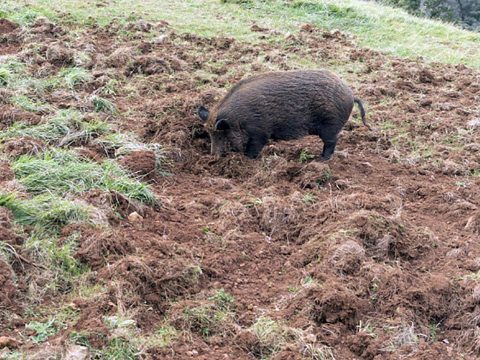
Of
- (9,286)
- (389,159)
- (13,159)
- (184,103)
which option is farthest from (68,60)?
(9,286)

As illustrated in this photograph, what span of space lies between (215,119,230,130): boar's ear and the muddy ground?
34cm

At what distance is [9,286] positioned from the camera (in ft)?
12.9

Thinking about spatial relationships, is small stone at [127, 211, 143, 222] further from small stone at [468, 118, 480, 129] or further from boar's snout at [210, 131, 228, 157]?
small stone at [468, 118, 480, 129]

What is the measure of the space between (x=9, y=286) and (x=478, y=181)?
4.96 metres

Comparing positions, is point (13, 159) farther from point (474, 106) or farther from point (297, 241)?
point (474, 106)

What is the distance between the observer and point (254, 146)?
693 centimetres

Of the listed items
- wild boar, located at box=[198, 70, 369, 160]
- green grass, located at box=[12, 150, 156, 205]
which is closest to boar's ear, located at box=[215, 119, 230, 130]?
wild boar, located at box=[198, 70, 369, 160]

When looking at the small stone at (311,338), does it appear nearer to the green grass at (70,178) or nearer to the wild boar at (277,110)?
the green grass at (70,178)

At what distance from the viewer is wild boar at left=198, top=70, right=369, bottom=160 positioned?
6789 millimetres

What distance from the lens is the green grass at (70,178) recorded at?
520cm

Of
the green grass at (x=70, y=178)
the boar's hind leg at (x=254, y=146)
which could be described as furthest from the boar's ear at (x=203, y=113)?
the green grass at (x=70, y=178)

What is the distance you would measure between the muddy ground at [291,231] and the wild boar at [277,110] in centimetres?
26

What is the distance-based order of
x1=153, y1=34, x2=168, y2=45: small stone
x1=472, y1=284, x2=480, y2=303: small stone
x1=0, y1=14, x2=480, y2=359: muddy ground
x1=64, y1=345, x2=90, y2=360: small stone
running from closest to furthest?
x1=64, y1=345, x2=90, y2=360: small stone, x1=0, y1=14, x2=480, y2=359: muddy ground, x1=472, y1=284, x2=480, y2=303: small stone, x1=153, y1=34, x2=168, y2=45: small stone

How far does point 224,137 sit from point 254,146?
360mm
